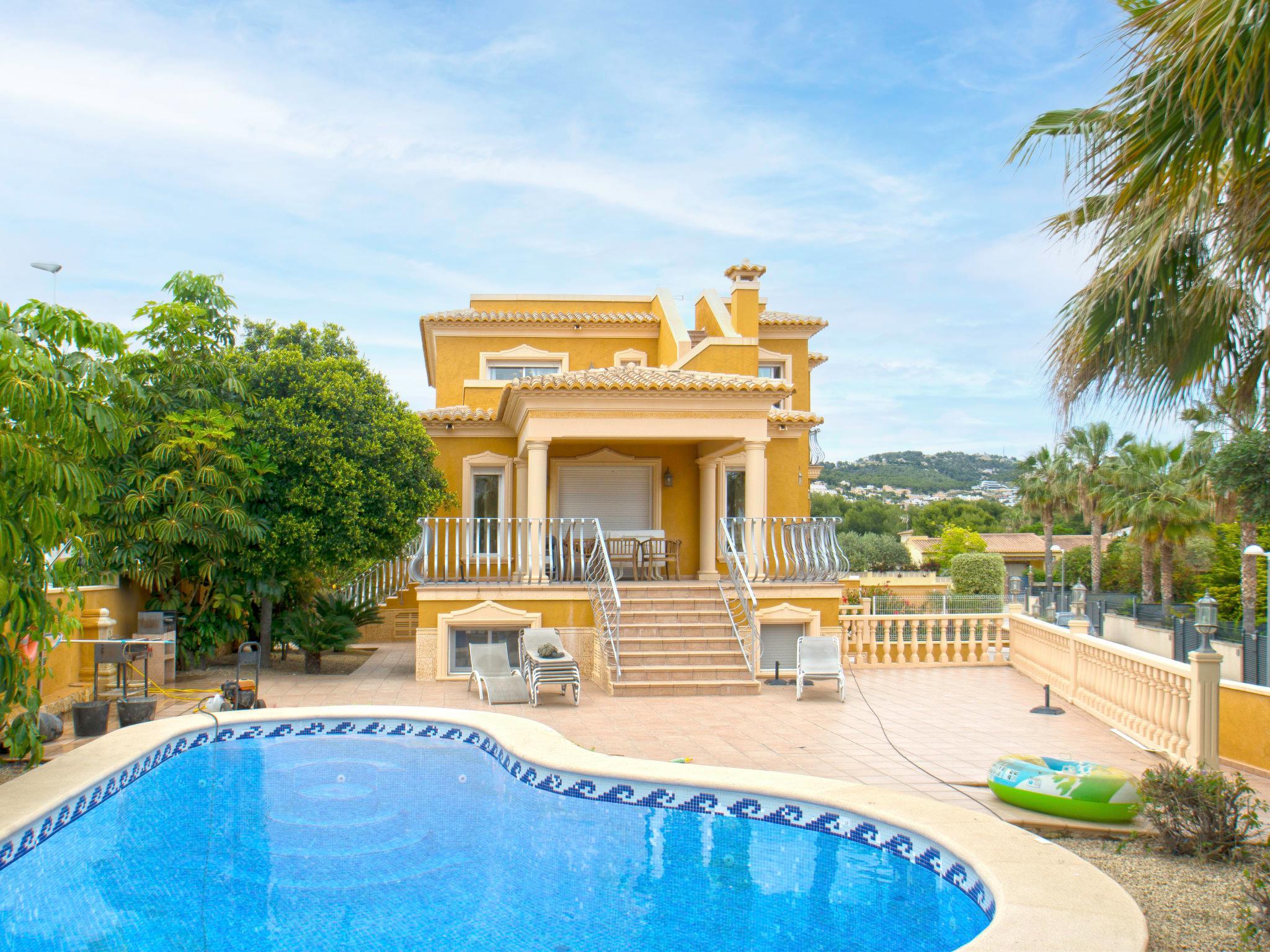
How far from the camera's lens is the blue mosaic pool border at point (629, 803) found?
225 inches

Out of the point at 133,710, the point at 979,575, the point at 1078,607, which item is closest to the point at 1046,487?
the point at 979,575

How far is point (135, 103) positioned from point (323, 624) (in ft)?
27.0

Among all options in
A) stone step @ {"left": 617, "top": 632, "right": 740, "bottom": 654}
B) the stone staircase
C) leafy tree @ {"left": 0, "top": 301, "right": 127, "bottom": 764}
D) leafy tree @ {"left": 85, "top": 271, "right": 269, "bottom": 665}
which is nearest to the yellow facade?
the stone staircase

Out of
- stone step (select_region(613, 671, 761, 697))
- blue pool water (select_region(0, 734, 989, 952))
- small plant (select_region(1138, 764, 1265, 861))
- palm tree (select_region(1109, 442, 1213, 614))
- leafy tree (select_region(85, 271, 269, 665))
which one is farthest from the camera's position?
palm tree (select_region(1109, 442, 1213, 614))

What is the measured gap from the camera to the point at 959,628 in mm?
17766

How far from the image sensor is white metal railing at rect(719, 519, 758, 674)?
13.4 metres

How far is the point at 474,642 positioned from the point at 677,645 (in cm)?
319

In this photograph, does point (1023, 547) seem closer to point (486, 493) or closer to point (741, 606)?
point (486, 493)

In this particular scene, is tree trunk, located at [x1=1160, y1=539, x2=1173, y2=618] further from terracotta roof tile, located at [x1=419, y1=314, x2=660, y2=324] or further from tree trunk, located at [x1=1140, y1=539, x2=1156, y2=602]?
terracotta roof tile, located at [x1=419, y1=314, x2=660, y2=324]

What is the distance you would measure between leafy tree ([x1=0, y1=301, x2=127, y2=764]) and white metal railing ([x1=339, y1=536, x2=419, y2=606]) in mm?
11709

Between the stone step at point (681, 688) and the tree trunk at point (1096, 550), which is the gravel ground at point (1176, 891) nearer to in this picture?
the stone step at point (681, 688)

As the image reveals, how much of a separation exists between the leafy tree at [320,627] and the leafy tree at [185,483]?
Result: 0.78 m

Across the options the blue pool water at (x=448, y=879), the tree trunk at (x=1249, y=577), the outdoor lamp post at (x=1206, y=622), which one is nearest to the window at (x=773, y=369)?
the outdoor lamp post at (x=1206, y=622)

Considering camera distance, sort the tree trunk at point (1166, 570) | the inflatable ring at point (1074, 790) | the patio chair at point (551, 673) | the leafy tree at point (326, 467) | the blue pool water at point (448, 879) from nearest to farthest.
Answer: the blue pool water at point (448, 879)
the inflatable ring at point (1074, 790)
the patio chair at point (551, 673)
the leafy tree at point (326, 467)
the tree trunk at point (1166, 570)
